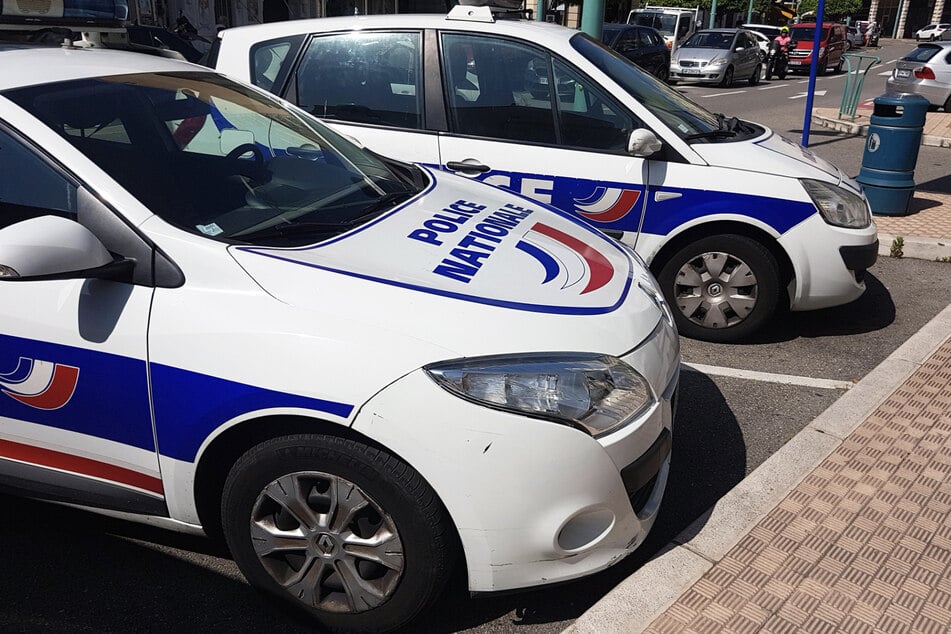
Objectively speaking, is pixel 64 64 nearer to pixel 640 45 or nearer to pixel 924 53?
pixel 924 53

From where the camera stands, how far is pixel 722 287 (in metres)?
4.68

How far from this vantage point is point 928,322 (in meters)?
5.11

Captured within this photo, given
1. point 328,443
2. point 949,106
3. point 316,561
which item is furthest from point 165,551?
point 949,106

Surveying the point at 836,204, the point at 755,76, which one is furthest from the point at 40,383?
the point at 755,76

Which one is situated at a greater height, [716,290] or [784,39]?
[784,39]

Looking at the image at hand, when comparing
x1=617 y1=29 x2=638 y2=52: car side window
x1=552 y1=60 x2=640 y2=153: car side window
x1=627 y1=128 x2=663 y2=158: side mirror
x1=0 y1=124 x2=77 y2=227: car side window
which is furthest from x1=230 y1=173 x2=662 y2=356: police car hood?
x1=617 y1=29 x2=638 y2=52: car side window

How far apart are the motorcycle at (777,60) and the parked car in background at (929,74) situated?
35.6 ft

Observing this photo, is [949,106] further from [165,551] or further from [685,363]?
[165,551]

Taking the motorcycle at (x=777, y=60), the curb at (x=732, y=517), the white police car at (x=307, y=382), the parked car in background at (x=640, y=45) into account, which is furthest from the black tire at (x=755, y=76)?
the white police car at (x=307, y=382)

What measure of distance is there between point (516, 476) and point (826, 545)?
130 centimetres

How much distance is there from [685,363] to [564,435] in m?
2.43

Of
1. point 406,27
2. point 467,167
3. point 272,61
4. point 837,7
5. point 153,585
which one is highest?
point 837,7

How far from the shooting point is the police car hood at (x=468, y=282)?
7.48ft

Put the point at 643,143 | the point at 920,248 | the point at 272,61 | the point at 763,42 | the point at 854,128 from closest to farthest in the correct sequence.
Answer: the point at 643,143
the point at 272,61
the point at 920,248
the point at 854,128
the point at 763,42
